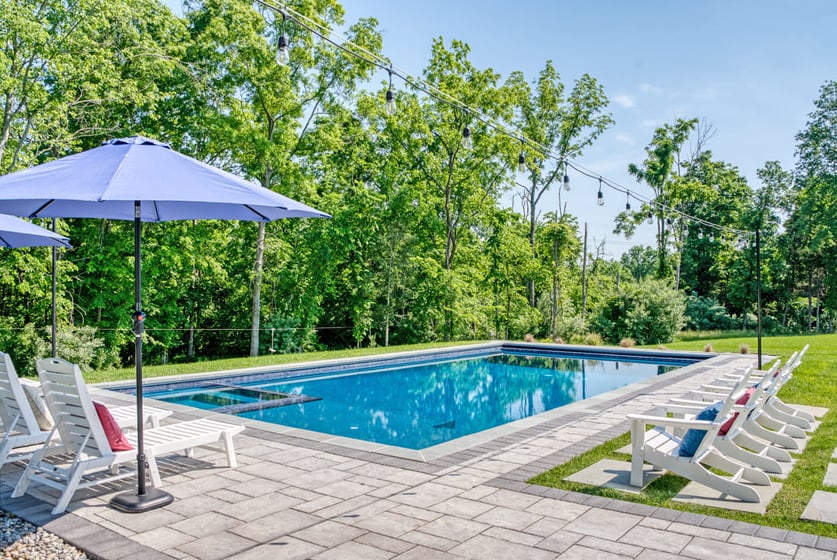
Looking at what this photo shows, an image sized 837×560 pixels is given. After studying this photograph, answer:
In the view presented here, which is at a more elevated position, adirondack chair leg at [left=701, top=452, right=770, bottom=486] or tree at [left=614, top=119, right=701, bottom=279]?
tree at [left=614, top=119, right=701, bottom=279]

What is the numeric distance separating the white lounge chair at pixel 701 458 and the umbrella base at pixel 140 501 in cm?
328

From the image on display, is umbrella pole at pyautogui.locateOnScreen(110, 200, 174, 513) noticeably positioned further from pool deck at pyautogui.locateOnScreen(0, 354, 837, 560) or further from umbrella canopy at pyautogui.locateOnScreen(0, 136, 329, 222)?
umbrella canopy at pyautogui.locateOnScreen(0, 136, 329, 222)

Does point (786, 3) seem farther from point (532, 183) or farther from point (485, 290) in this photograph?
point (532, 183)

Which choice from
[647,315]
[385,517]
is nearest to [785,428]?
[385,517]

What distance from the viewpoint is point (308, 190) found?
17.5 meters

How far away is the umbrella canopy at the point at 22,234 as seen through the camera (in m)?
5.59

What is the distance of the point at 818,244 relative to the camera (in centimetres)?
2562

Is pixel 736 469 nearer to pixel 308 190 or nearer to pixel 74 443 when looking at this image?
pixel 74 443

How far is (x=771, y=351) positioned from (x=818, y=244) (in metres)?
13.7

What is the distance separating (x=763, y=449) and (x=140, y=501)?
186 inches

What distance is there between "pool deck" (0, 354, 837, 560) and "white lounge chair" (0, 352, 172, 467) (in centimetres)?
27

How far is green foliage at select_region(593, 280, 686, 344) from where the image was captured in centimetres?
2073

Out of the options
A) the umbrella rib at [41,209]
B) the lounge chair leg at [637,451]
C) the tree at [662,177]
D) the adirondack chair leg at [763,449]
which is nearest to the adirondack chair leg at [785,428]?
the adirondack chair leg at [763,449]

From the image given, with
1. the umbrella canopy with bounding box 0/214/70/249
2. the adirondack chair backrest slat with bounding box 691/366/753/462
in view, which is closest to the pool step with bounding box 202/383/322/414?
the umbrella canopy with bounding box 0/214/70/249
